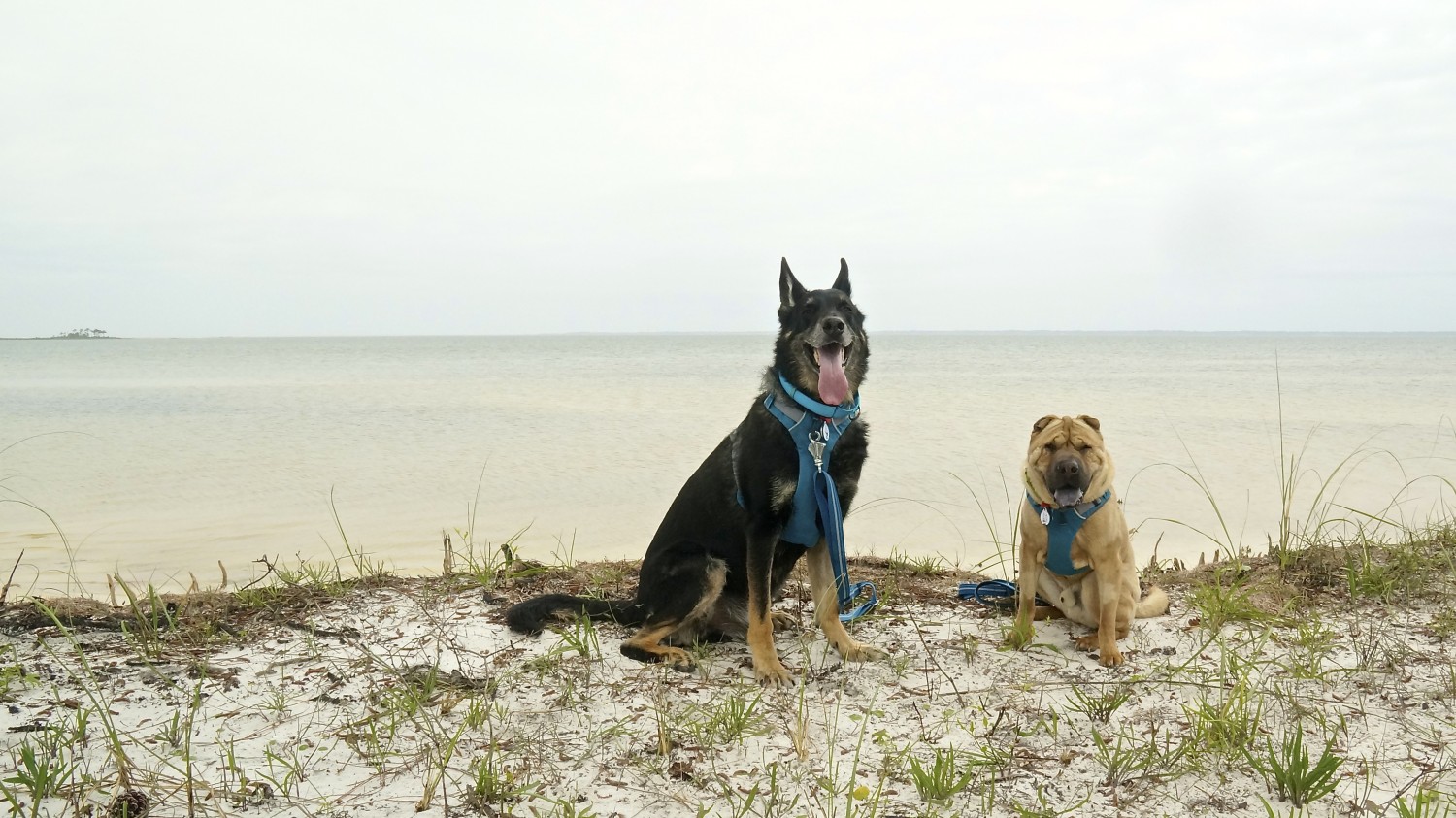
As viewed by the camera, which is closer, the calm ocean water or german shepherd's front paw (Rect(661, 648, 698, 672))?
german shepherd's front paw (Rect(661, 648, 698, 672))

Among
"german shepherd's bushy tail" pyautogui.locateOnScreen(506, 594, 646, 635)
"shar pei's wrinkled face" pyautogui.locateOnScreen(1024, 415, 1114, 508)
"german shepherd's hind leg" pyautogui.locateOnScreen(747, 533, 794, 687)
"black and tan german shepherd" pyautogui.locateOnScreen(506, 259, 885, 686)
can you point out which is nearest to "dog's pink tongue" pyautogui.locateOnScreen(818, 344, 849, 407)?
"black and tan german shepherd" pyautogui.locateOnScreen(506, 259, 885, 686)

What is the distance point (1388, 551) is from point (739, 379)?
28.6m

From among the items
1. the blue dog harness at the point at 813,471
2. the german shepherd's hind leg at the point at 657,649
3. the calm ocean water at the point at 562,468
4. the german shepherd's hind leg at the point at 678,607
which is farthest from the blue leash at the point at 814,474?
the calm ocean water at the point at 562,468

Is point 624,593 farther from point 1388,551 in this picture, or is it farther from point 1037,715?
point 1388,551

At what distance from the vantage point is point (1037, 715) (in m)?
2.89

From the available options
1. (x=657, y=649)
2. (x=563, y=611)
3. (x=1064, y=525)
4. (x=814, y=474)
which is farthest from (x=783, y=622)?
(x=1064, y=525)

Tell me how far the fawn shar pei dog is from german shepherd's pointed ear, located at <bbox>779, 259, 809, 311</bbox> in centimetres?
129

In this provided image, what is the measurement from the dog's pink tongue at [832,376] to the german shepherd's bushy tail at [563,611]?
139 centimetres

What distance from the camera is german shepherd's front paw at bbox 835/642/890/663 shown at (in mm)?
3601

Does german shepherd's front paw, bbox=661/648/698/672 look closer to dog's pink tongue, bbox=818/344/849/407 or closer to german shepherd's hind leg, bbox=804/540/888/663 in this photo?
german shepherd's hind leg, bbox=804/540/888/663

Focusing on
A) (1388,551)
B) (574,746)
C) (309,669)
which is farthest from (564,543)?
(1388,551)

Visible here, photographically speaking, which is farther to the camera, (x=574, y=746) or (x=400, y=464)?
(x=400, y=464)

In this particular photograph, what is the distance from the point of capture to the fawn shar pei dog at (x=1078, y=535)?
3.52 m

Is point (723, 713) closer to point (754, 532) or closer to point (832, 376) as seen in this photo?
A: point (754, 532)
